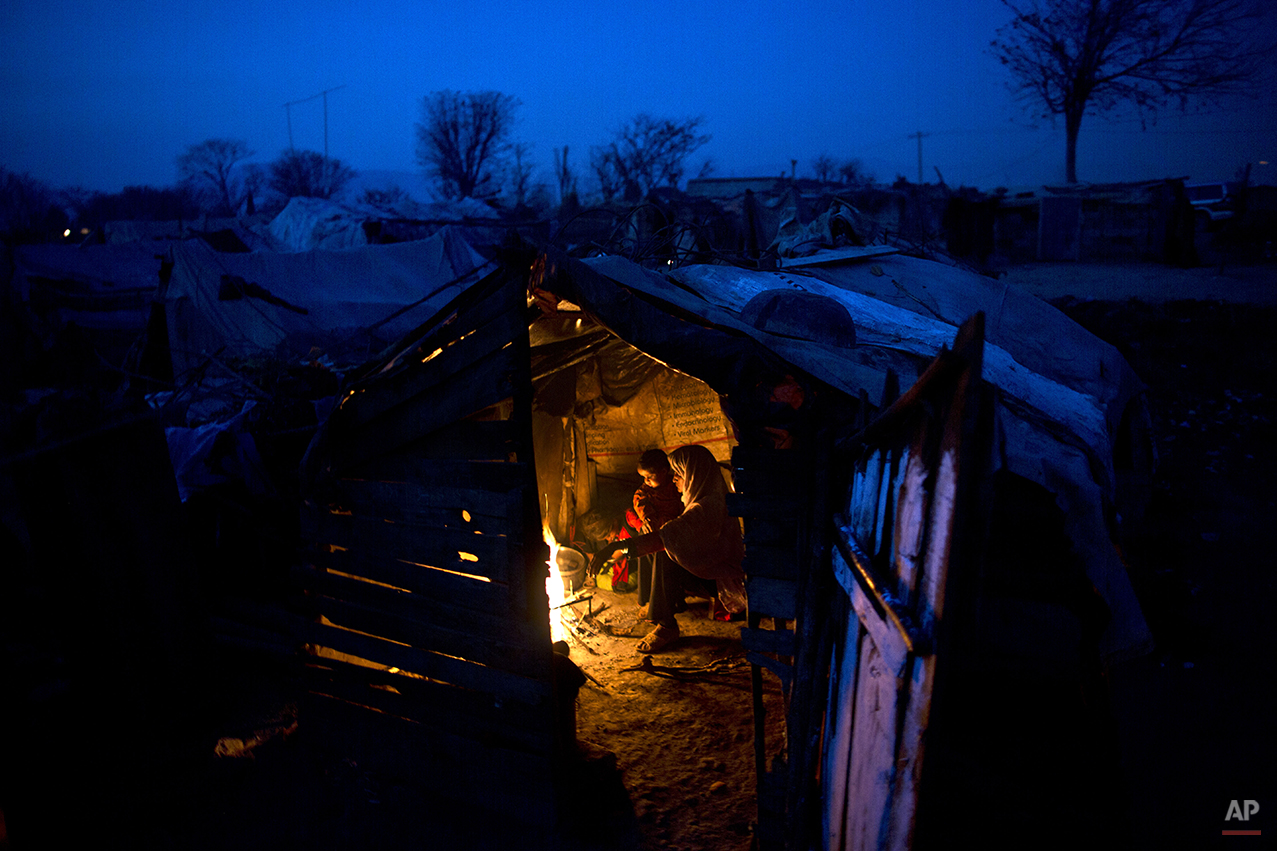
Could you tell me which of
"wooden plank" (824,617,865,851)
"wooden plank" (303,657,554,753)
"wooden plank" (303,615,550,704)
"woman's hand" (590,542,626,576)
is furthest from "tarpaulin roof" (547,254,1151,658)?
"woman's hand" (590,542,626,576)

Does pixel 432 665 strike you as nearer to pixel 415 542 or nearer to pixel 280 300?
pixel 415 542

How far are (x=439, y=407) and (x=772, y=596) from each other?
2.15 meters

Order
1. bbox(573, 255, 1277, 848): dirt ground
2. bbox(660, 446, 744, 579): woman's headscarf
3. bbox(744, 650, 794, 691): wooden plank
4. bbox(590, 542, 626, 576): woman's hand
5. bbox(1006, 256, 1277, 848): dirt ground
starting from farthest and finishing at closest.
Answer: bbox(590, 542, 626, 576): woman's hand, bbox(660, 446, 744, 579): woman's headscarf, bbox(1006, 256, 1277, 848): dirt ground, bbox(573, 255, 1277, 848): dirt ground, bbox(744, 650, 794, 691): wooden plank

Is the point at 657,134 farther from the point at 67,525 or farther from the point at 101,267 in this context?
the point at 67,525

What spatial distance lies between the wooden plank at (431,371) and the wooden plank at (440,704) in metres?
1.65

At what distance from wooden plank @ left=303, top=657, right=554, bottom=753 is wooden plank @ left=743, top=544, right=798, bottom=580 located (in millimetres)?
1407

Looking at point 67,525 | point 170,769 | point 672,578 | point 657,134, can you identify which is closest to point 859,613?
point 672,578

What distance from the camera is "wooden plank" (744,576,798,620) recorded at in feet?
12.1

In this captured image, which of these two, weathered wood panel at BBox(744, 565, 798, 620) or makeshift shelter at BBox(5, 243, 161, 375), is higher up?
makeshift shelter at BBox(5, 243, 161, 375)

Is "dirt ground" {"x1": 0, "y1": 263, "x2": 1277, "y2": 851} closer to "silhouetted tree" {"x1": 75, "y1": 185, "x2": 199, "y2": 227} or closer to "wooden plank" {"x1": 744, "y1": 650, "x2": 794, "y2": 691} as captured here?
"wooden plank" {"x1": 744, "y1": 650, "x2": 794, "y2": 691}

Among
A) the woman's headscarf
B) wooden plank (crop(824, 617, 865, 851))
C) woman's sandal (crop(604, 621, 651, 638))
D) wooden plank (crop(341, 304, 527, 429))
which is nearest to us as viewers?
wooden plank (crop(824, 617, 865, 851))

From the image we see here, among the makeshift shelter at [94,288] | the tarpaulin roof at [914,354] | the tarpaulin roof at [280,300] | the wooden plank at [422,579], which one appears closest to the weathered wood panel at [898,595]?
the tarpaulin roof at [914,354]

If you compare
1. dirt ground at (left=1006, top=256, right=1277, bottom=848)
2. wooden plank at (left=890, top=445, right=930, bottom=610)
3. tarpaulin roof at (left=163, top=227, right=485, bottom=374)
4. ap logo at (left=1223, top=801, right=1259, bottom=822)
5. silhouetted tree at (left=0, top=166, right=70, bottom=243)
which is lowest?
ap logo at (left=1223, top=801, right=1259, bottom=822)

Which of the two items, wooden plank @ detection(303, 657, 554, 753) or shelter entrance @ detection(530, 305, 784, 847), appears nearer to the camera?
wooden plank @ detection(303, 657, 554, 753)
